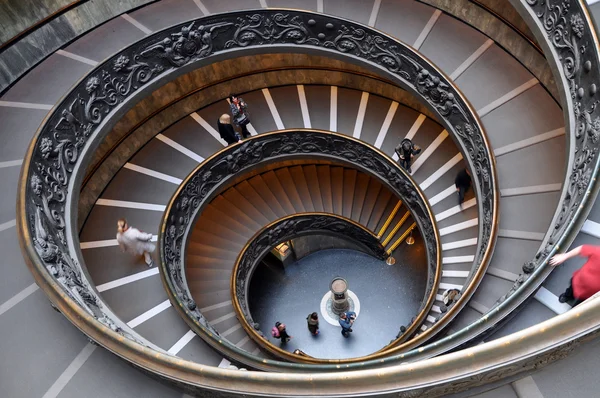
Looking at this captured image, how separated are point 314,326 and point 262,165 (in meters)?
4.97

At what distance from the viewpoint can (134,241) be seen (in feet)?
29.3

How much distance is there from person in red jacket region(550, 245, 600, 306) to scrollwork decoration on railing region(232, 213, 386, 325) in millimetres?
8510

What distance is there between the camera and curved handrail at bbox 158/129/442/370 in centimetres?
954

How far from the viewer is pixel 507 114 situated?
9.06m

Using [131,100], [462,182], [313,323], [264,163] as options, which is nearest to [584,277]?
[462,182]

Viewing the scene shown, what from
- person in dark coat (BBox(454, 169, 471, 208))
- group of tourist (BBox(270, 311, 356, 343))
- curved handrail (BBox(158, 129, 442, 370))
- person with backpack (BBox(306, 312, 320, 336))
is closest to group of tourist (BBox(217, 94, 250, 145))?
curved handrail (BBox(158, 129, 442, 370))

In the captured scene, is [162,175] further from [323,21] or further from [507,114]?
[507,114]

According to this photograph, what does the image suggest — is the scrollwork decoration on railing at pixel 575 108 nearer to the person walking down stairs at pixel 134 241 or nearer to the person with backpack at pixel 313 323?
the person walking down stairs at pixel 134 241

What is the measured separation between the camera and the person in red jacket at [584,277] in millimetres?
4508

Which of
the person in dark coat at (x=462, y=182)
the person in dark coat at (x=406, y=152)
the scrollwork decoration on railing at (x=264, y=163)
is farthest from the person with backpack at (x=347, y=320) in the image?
the person in dark coat at (x=462, y=182)

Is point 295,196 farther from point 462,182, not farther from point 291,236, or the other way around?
point 462,182

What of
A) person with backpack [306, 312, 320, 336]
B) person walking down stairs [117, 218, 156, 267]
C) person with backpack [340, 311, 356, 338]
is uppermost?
person walking down stairs [117, 218, 156, 267]

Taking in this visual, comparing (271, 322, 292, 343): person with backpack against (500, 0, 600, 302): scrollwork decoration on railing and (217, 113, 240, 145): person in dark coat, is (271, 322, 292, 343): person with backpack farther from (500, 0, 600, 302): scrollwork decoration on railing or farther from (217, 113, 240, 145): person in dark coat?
(500, 0, 600, 302): scrollwork decoration on railing

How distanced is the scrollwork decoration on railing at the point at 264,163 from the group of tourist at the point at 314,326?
261 cm
